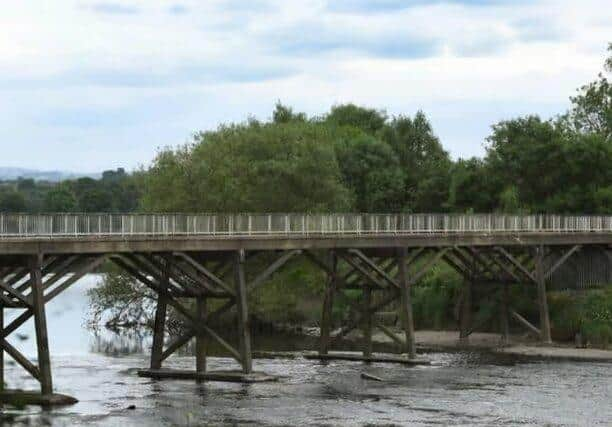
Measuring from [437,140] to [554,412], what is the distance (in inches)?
3638

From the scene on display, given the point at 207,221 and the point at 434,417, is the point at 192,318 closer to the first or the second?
the point at 207,221

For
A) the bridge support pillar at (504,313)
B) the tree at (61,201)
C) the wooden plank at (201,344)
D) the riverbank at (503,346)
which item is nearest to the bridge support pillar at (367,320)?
the riverbank at (503,346)

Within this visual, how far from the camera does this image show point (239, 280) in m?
58.6

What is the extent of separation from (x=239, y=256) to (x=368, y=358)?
1321 cm

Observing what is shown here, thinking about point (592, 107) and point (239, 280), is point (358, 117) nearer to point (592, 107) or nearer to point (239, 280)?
point (592, 107)

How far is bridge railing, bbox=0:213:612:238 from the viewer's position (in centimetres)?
5044

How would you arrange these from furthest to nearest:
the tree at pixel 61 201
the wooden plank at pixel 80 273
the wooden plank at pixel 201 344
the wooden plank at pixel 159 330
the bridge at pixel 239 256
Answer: the tree at pixel 61 201 → the wooden plank at pixel 159 330 → the wooden plank at pixel 201 344 → the wooden plank at pixel 80 273 → the bridge at pixel 239 256

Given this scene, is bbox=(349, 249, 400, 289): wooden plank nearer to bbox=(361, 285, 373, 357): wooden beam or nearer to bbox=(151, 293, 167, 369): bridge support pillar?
bbox=(361, 285, 373, 357): wooden beam

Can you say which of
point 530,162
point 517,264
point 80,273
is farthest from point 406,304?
point 530,162

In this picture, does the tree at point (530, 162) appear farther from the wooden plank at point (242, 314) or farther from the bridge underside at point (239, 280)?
the wooden plank at point (242, 314)

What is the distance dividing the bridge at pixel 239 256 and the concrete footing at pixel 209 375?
0.06 meters

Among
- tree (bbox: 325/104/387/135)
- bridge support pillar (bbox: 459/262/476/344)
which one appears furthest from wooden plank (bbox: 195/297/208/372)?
tree (bbox: 325/104/387/135)

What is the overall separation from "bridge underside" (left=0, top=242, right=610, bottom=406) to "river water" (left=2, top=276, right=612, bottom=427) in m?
1.79

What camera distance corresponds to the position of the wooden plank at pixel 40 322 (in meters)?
48.2
